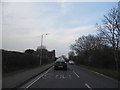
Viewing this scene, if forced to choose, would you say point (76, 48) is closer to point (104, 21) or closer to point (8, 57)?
point (104, 21)

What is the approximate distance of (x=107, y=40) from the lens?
3916 centimetres

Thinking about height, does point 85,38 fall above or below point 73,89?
above

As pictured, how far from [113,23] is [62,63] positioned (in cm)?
976

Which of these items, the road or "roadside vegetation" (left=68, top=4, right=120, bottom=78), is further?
"roadside vegetation" (left=68, top=4, right=120, bottom=78)

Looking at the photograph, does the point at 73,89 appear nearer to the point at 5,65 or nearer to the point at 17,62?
the point at 5,65

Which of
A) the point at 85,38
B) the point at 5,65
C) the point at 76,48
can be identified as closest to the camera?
the point at 5,65

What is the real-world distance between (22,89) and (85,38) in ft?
271

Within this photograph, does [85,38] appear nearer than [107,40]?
No

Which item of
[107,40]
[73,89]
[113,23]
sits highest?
[113,23]

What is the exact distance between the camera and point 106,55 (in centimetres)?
4672

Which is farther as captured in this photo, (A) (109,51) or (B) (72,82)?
(A) (109,51)

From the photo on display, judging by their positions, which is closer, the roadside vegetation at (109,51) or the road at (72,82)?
the road at (72,82)

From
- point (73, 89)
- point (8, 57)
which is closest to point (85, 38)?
point (8, 57)

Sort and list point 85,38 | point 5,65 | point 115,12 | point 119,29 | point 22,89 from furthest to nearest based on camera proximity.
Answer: point 85,38 → point 115,12 → point 119,29 → point 5,65 → point 22,89
